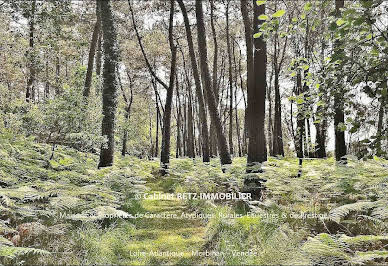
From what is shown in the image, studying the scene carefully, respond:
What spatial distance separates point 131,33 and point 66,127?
47.6 feet

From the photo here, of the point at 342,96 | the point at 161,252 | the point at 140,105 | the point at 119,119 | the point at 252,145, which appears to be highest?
the point at 140,105

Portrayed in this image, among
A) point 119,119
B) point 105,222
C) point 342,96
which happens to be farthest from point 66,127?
point 119,119

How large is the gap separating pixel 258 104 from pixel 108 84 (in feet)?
16.1

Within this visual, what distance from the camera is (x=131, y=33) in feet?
70.1

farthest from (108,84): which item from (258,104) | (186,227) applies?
(186,227)

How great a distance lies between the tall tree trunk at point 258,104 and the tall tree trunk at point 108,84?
448cm

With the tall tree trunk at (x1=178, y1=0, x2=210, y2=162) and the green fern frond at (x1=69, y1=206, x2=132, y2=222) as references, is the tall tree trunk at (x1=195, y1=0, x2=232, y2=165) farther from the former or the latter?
the green fern frond at (x1=69, y1=206, x2=132, y2=222)

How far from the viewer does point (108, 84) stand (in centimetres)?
946

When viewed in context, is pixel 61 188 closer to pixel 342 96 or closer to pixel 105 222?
pixel 105 222

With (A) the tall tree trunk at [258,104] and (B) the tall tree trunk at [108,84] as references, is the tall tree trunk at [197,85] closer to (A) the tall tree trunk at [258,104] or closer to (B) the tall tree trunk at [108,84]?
(B) the tall tree trunk at [108,84]

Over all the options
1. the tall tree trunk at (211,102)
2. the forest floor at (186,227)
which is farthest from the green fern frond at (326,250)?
the tall tree trunk at (211,102)

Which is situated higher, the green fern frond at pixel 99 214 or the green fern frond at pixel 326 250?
the green fern frond at pixel 99 214

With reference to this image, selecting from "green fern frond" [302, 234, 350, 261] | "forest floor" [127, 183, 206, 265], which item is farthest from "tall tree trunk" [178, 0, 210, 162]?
"green fern frond" [302, 234, 350, 261]

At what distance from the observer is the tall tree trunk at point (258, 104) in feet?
23.1
